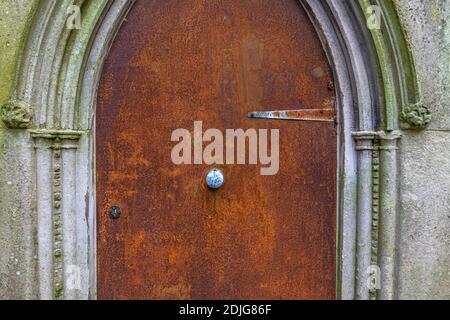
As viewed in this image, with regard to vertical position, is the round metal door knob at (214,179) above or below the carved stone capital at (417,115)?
below

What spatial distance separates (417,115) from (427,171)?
292 millimetres

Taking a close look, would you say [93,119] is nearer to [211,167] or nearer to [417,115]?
[211,167]

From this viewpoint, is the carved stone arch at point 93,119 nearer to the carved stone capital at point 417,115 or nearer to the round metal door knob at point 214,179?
the carved stone capital at point 417,115

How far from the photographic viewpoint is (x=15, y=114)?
2000 mm

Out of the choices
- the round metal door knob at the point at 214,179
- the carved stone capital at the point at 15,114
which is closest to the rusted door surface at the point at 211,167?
the round metal door knob at the point at 214,179

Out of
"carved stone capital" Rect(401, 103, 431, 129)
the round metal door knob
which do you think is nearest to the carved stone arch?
"carved stone capital" Rect(401, 103, 431, 129)

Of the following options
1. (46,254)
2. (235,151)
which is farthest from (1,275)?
(235,151)

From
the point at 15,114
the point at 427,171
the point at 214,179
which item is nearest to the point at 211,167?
the point at 214,179

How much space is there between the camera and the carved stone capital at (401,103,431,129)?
2.11 metres

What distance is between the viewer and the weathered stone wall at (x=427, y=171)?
2133 mm

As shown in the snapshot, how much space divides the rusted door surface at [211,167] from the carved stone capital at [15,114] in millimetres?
362

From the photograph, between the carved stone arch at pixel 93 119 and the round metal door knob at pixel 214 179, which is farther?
the round metal door knob at pixel 214 179

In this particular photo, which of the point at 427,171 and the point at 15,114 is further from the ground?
the point at 15,114

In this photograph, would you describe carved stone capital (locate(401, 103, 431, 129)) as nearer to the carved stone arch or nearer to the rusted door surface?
the carved stone arch
